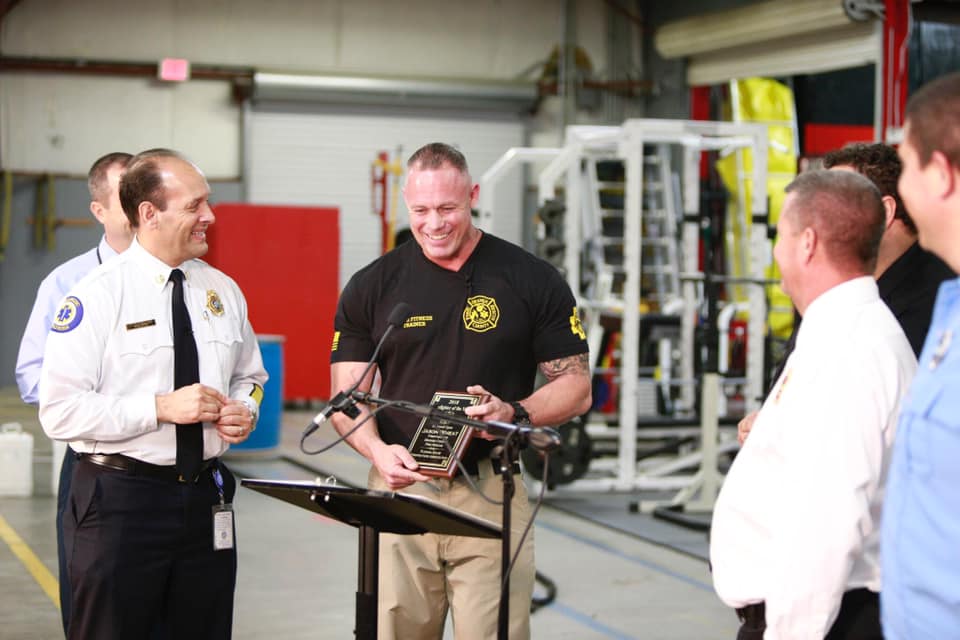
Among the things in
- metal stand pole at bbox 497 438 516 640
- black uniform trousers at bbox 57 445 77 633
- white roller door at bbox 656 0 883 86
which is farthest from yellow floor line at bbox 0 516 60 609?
white roller door at bbox 656 0 883 86

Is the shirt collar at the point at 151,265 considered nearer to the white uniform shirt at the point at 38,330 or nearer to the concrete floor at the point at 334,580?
the white uniform shirt at the point at 38,330

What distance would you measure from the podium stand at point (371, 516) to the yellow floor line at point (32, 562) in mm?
3566

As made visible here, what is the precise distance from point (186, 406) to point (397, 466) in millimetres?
550

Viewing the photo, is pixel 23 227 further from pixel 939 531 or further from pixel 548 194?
pixel 939 531

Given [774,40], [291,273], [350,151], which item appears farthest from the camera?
[350,151]

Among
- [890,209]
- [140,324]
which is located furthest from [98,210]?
[890,209]

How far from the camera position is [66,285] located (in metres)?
3.95

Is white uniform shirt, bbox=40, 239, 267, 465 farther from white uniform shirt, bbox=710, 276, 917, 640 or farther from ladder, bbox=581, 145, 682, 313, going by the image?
ladder, bbox=581, 145, 682, 313

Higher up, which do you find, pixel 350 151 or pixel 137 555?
pixel 350 151

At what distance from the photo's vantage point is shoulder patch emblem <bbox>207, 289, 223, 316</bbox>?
130 inches

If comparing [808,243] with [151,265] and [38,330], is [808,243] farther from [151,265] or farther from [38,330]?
[38,330]

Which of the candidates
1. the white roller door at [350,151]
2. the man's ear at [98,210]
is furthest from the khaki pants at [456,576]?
the white roller door at [350,151]

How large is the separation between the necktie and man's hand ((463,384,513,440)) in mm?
705

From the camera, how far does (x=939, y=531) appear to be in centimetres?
191
